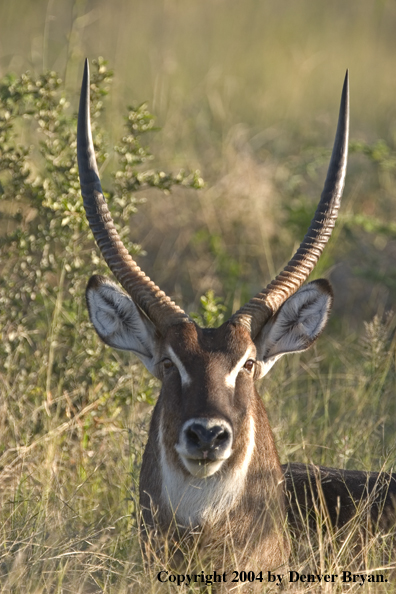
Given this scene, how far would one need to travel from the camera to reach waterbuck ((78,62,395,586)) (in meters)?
4.01

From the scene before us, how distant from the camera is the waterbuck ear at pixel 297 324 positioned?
4.54 metres

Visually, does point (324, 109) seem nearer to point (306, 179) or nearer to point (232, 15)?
point (306, 179)

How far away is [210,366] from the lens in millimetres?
4055

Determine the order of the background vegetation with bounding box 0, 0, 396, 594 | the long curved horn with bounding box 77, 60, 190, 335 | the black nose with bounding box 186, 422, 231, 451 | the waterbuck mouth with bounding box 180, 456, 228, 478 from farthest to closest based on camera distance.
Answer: the background vegetation with bounding box 0, 0, 396, 594 → the long curved horn with bounding box 77, 60, 190, 335 → the waterbuck mouth with bounding box 180, 456, 228, 478 → the black nose with bounding box 186, 422, 231, 451

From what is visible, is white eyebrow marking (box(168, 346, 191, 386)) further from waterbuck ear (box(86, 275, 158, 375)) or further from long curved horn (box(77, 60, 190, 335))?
waterbuck ear (box(86, 275, 158, 375))

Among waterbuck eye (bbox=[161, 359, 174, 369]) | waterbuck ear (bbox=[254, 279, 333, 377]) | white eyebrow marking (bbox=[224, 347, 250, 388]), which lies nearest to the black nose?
white eyebrow marking (bbox=[224, 347, 250, 388])

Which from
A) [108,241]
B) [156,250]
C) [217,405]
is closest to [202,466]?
[217,405]

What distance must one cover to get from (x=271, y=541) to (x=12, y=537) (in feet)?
4.62

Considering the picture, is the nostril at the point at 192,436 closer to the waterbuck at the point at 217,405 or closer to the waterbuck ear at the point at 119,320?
the waterbuck at the point at 217,405

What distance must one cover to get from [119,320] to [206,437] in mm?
1149

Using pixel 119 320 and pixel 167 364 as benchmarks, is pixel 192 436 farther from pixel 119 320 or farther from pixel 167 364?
pixel 119 320

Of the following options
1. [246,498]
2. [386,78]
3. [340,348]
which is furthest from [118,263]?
[386,78]

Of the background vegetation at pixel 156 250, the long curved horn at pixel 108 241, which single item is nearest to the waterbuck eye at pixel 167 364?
the long curved horn at pixel 108 241

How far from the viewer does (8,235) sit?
616 centimetres
